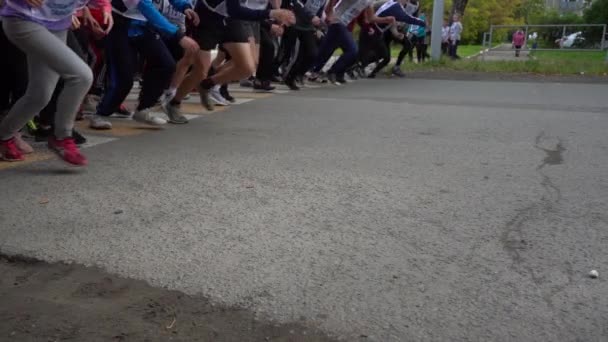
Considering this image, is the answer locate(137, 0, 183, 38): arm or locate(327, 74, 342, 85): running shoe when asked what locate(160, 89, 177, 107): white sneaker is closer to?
locate(137, 0, 183, 38): arm

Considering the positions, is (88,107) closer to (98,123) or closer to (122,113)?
(122,113)

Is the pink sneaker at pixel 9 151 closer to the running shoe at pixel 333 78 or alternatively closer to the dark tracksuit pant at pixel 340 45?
the dark tracksuit pant at pixel 340 45

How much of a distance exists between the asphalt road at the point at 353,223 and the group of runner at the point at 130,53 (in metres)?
0.51

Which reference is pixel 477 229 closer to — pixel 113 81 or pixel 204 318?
pixel 204 318

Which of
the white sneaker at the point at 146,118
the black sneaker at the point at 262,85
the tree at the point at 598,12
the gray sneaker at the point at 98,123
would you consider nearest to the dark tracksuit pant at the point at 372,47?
the black sneaker at the point at 262,85

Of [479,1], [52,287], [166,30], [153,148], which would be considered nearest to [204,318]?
[52,287]

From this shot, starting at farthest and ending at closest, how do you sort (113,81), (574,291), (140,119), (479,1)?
(479,1) < (140,119) < (113,81) < (574,291)

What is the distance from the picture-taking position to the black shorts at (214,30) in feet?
22.4

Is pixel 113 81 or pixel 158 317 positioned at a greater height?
pixel 113 81

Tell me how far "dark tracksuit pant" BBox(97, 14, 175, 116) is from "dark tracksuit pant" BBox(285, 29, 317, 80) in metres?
4.46

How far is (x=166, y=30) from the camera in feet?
18.9

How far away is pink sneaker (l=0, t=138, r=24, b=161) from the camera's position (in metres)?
4.79

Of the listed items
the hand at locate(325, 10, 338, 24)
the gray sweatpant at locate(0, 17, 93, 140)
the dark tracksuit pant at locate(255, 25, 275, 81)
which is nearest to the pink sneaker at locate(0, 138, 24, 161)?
the gray sweatpant at locate(0, 17, 93, 140)

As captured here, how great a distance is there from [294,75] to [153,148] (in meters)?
5.46
